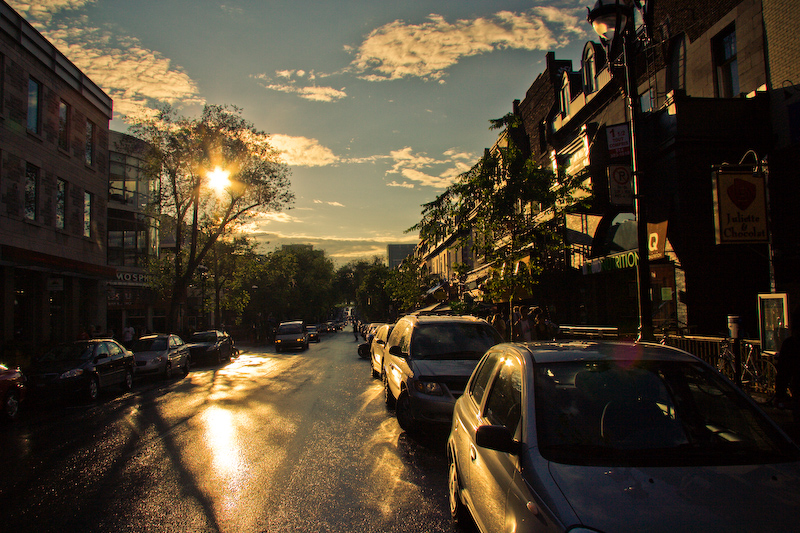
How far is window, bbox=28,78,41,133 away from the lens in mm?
19703

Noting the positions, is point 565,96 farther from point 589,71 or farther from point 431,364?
point 431,364

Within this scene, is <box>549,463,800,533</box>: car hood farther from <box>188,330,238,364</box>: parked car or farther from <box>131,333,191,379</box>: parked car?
<box>188,330,238,364</box>: parked car

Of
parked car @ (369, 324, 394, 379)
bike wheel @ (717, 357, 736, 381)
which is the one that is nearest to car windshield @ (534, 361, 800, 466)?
bike wheel @ (717, 357, 736, 381)

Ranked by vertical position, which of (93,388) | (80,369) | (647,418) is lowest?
(93,388)

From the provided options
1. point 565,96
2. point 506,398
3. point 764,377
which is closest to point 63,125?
point 565,96

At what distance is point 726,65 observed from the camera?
45.9ft

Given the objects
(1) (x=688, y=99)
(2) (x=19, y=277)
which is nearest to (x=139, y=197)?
(2) (x=19, y=277)

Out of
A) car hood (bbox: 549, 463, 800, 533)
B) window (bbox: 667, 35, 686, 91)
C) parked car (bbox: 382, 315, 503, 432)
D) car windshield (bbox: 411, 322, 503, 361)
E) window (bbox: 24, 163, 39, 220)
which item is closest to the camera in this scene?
car hood (bbox: 549, 463, 800, 533)

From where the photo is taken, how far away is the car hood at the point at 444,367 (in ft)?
24.8

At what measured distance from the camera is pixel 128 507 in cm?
497

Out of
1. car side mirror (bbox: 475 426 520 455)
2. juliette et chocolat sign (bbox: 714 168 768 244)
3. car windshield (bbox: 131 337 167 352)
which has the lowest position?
car windshield (bbox: 131 337 167 352)

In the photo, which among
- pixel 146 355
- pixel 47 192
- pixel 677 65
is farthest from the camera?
pixel 47 192

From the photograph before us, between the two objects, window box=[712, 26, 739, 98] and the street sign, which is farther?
window box=[712, 26, 739, 98]

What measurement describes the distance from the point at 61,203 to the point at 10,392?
1418 centimetres
